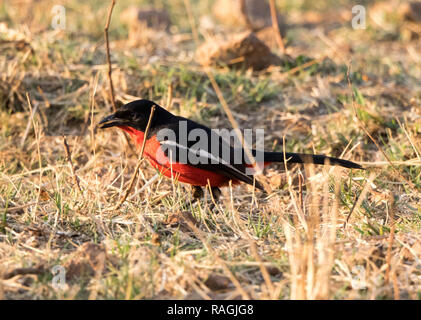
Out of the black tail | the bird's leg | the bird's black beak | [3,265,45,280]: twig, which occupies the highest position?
the bird's black beak

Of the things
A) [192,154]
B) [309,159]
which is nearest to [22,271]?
[192,154]

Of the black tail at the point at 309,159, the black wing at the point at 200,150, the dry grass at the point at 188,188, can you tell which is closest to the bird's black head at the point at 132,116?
the black wing at the point at 200,150

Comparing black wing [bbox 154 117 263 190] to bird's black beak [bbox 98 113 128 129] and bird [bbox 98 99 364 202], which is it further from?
bird's black beak [bbox 98 113 128 129]

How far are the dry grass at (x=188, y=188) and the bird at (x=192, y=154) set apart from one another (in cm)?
15

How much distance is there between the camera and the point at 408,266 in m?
3.17

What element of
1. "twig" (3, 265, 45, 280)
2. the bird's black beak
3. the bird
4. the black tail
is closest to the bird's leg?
the bird

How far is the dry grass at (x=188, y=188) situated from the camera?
303cm

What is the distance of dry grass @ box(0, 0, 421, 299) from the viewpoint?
9.95 feet

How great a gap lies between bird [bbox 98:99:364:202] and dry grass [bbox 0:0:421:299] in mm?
151

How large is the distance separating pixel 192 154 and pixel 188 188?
542 mm

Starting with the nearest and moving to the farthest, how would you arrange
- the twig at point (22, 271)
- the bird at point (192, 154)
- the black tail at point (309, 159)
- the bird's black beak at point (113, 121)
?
1. the twig at point (22, 271)
2. the black tail at point (309, 159)
3. the bird at point (192, 154)
4. the bird's black beak at point (113, 121)

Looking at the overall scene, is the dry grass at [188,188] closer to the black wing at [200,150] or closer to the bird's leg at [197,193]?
the bird's leg at [197,193]

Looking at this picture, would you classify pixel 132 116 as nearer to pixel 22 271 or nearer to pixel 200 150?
pixel 200 150
